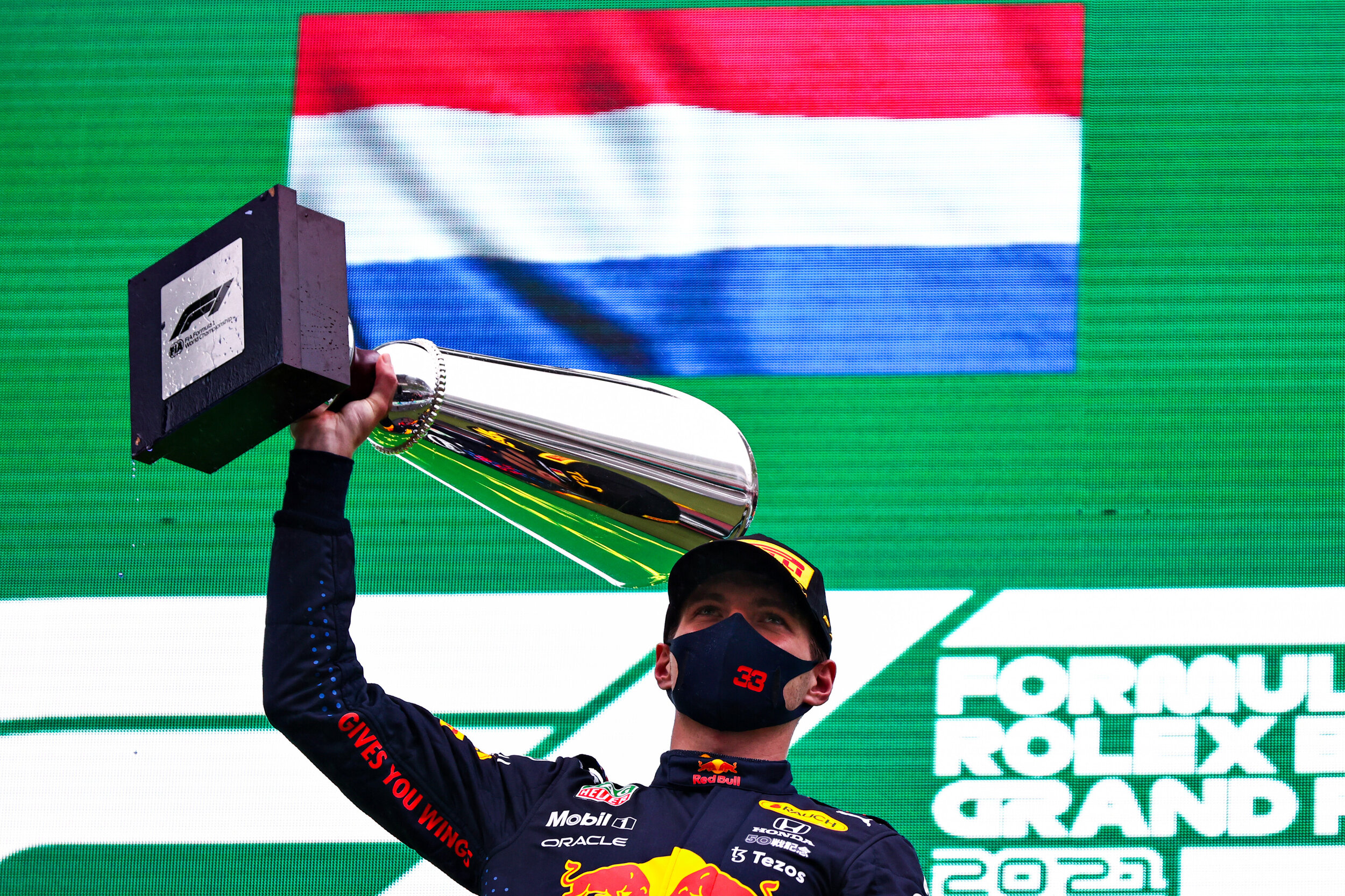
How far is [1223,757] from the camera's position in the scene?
2.18 metres

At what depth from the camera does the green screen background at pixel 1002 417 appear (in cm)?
231

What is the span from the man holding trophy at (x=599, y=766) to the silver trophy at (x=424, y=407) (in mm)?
58

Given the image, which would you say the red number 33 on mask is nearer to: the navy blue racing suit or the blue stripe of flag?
the navy blue racing suit

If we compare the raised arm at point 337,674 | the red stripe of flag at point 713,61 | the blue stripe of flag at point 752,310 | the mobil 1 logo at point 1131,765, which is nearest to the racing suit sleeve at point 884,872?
the raised arm at point 337,674

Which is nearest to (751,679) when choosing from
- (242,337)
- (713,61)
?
(242,337)

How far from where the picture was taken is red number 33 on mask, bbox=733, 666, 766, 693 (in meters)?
1.42

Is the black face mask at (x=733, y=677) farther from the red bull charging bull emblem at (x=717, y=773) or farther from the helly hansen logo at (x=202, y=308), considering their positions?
the helly hansen logo at (x=202, y=308)

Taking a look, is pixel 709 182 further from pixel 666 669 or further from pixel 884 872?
pixel 884 872

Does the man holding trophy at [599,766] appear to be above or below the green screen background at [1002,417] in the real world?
below

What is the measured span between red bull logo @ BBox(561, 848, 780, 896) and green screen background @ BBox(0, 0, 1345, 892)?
0.96 metres

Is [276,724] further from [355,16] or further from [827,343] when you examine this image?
[355,16]

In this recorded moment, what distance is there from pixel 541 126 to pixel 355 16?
443 millimetres

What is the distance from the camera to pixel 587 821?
1.41 meters

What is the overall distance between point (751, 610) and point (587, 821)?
0.93 ft
